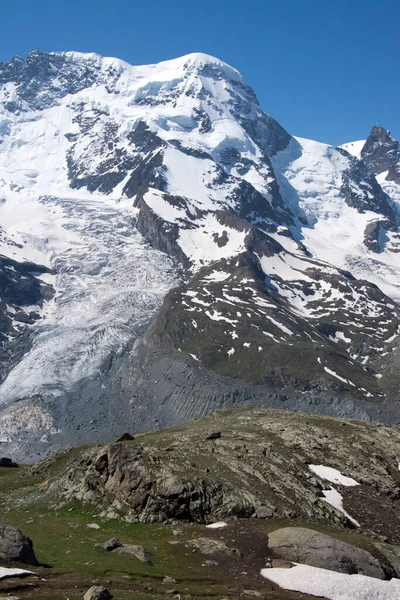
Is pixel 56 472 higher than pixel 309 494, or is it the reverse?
pixel 309 494

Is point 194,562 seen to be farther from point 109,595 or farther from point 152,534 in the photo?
point 109,595

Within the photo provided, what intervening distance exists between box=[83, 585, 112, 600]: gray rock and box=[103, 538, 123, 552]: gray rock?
11.5m

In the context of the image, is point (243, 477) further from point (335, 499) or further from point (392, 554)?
point (392, 554)

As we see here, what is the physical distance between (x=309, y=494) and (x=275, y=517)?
5.82 meters

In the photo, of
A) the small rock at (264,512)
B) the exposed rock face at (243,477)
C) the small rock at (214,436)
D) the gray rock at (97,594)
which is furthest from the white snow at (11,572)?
the small rock at (214,436)

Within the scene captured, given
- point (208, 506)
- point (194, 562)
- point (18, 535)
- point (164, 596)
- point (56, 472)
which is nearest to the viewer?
point (164, 596)

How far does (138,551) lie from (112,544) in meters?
2.33

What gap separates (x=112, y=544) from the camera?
168 feet

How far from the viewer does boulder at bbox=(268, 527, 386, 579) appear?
51062 millimetres

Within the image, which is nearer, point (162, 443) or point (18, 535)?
point (18, 535)

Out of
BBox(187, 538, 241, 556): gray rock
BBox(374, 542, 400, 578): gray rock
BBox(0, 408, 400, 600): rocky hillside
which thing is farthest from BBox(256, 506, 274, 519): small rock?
BBox(374, 542, 400, 578): gray rock

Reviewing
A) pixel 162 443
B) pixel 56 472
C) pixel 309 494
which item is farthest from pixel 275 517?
pixel 56 472

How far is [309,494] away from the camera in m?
65.4

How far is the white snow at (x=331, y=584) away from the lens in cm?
4725
